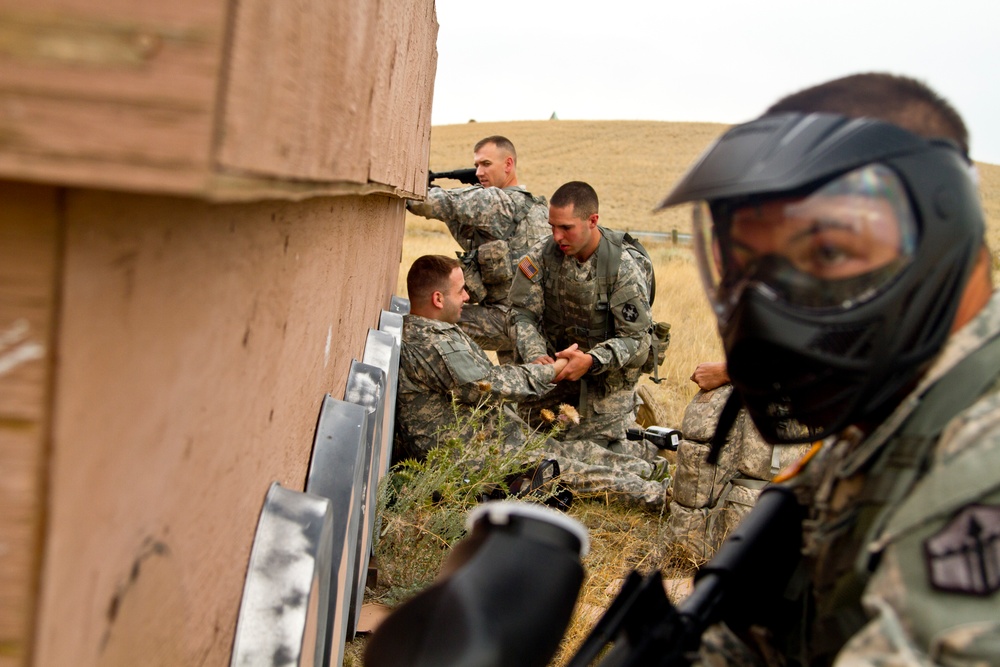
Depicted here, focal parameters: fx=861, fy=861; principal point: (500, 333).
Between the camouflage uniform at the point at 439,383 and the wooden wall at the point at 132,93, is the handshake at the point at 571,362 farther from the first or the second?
the wooden wall at the point at 132,93

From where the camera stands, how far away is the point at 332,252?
2.10 metres

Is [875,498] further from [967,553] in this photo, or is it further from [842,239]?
[842,239]

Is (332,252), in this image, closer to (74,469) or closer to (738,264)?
(738,264)

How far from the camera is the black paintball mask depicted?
45.4 inches

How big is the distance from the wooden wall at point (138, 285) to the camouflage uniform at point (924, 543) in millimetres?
758

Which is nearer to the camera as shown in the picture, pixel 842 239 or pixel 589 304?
pixel 842 239

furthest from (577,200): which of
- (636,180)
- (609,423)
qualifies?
(636,180)

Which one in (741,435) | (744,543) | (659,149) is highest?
(659,149)

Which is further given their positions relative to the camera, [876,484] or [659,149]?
[659,149]

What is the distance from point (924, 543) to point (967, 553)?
49 mm

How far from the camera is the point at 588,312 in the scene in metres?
6.07

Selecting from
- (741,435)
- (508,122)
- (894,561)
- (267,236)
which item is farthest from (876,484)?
(508,122)

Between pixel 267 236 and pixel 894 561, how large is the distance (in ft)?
2.98

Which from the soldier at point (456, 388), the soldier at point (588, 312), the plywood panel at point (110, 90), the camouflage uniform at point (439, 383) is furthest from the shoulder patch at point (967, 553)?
the soldier at point (588, 312)
